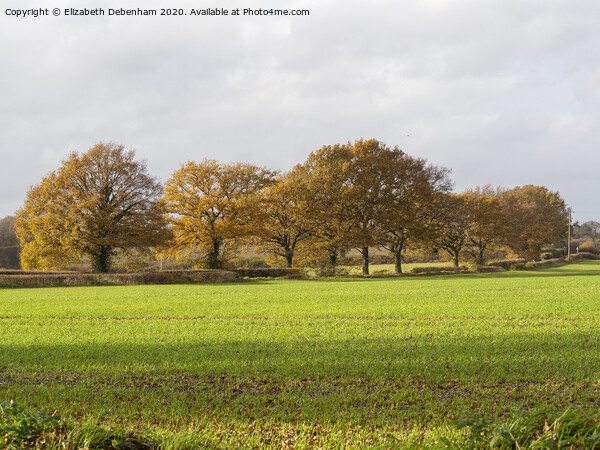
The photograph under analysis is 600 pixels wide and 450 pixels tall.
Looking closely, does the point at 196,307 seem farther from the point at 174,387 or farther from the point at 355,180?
the point at 355,180

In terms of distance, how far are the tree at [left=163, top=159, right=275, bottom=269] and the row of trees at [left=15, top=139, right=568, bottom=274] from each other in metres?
0.09

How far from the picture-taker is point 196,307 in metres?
16.2

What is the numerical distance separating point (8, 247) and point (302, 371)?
6396 centimetres

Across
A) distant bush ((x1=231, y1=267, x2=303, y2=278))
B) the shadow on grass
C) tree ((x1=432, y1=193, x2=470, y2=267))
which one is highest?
tree ((x1=432, y1=193, x2=470, y2=267))

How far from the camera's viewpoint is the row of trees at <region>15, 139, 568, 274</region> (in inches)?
1339

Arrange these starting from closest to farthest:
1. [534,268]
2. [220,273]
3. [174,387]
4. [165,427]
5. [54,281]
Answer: [165,427], [174,387], [54,281], [220,273], [534,268]

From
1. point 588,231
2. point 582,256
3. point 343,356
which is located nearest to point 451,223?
point 343,356

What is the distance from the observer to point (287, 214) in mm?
42469

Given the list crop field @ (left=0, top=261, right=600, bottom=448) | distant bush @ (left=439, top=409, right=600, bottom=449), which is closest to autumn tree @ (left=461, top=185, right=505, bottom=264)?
crop field @ (left=0, top=261, right=600, bottom=448)

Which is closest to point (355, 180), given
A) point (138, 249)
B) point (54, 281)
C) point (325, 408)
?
point (138, 249)

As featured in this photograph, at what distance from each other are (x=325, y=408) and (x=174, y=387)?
2257 mm

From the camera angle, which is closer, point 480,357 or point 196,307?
point 480,357

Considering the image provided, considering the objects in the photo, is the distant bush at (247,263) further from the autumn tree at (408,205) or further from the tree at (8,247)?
the tree at (8,247)

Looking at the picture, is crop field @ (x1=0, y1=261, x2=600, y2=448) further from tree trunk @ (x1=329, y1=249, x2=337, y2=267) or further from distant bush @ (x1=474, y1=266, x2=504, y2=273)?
distant bush @ (x1=474, y1=266, x2=504, y2=273)
